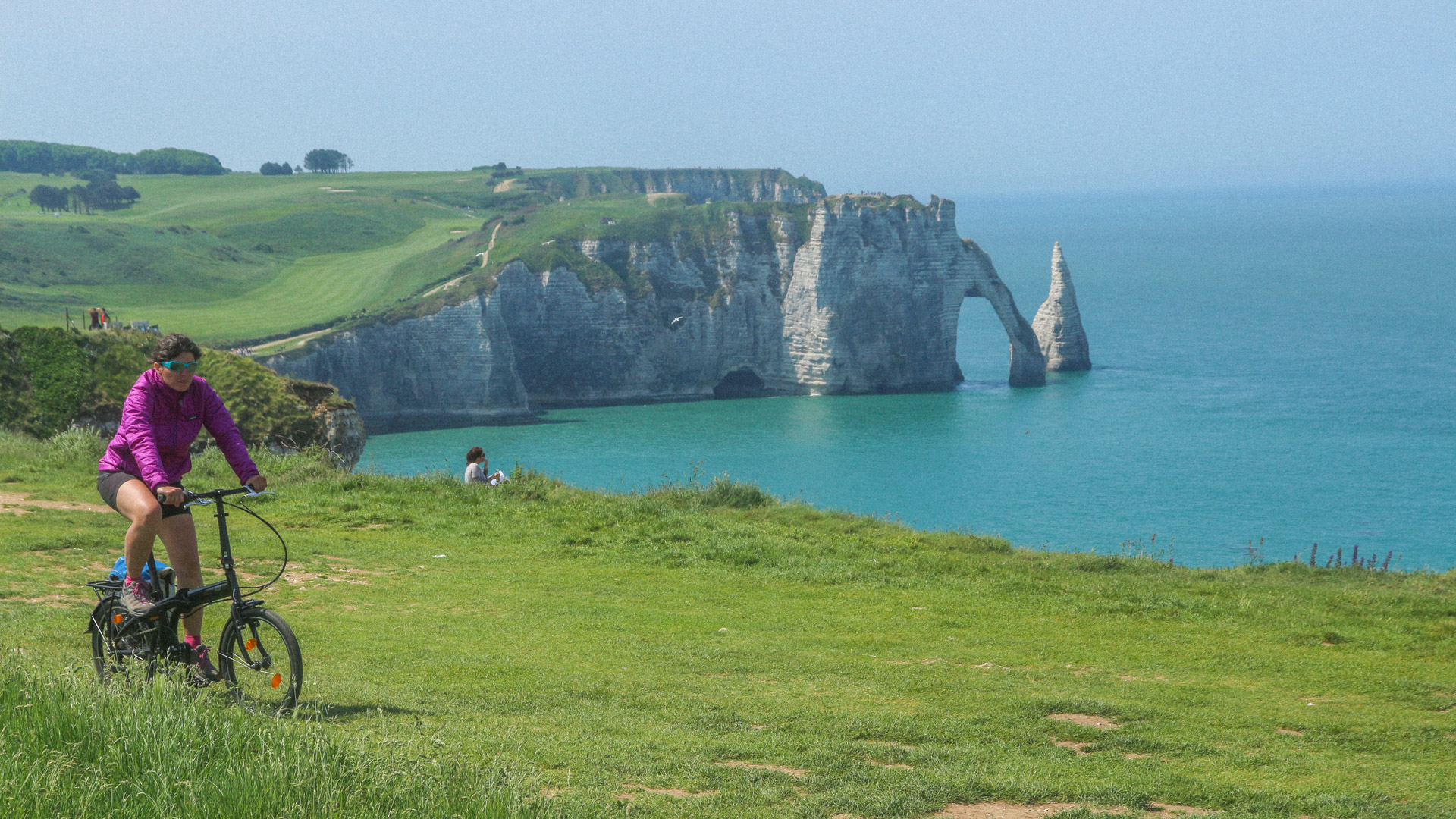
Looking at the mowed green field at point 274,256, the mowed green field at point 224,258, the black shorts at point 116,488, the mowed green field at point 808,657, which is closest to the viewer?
the mowed green field at point 808,657

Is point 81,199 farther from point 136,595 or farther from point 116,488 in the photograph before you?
point 136,595

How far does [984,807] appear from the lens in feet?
24.3

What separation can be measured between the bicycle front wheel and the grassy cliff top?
77466 millimetres

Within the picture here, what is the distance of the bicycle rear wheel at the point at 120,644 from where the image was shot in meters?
8.00

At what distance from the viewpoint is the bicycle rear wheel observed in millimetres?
8000

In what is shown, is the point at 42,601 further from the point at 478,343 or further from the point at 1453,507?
the point at 478,343

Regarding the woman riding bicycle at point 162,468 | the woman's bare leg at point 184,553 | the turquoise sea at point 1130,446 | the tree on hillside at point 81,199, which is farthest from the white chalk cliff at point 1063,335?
the tree on hillside at point 81,199

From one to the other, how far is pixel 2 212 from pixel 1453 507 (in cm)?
15406

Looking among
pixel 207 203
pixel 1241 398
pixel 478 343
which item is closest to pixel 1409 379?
pixel 1241 398

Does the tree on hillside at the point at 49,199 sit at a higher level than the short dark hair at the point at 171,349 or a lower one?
higher

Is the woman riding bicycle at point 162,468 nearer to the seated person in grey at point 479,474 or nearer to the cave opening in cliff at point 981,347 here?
the seated person in grey at point 479,474

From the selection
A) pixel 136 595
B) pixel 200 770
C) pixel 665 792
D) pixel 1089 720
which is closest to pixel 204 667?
pixel 136 595

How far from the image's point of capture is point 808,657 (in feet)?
37.9

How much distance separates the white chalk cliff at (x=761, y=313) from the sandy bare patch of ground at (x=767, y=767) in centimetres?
9410
